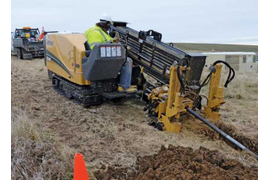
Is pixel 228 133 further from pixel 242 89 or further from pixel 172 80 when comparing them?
pixel 242 89

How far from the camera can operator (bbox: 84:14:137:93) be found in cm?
613

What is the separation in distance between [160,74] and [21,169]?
3996mm

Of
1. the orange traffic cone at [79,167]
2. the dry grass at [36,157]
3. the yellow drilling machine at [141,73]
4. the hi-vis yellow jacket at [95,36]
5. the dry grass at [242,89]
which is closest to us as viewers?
the orange traffic cone at [79,167]

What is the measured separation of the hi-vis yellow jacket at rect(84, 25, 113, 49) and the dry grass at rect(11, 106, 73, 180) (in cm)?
267

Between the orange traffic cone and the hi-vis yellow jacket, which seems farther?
the hi-vis yellow jacket

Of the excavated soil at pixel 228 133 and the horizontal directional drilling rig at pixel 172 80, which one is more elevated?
the horizontal directional drilling rig at pixel 172 80

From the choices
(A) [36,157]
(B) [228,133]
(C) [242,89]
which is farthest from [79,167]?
(C) [242,89]

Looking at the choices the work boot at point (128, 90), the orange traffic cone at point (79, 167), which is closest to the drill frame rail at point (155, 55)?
the work boot at point (128, 90)

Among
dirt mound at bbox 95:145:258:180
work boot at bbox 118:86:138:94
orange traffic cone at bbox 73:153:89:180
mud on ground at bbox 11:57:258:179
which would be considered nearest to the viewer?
orange traffic cone at bbox 73:153:89:180

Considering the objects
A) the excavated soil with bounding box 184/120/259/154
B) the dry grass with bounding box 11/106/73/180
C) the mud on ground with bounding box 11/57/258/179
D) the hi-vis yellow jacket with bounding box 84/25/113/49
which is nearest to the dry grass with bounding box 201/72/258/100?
the mud on ground with bounding box 11/57/258/179

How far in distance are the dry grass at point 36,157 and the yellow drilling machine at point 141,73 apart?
2237 millimetres

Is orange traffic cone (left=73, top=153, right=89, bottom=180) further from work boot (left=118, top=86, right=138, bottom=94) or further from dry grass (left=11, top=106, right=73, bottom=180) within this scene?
work boot (left=118, top=86, right=138, bottom=94)

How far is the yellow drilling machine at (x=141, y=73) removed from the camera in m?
5.17

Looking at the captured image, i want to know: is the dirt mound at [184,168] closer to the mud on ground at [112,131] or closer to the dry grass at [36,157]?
the mud on ground at [112,131]
